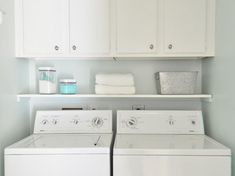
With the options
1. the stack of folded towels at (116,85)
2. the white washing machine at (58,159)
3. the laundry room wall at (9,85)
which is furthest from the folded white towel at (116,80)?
the laundry room wall at (9,85)

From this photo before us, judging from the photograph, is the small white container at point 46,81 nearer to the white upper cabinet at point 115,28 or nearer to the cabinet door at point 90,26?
the white upper cabinet at point 115,28

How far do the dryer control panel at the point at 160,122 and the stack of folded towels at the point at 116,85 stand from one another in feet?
0.62

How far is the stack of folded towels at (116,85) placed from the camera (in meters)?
1.89

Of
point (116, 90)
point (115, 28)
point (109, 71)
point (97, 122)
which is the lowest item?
point (97, 122)

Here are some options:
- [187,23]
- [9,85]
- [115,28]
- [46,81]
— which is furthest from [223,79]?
[9,85]

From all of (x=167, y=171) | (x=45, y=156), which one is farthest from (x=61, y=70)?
(x=167, y=171)

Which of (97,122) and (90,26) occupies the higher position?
(90,26)

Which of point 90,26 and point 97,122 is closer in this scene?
point 90,26

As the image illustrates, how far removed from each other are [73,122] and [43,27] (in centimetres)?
79

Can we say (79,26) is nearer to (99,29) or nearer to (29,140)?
(99,29)

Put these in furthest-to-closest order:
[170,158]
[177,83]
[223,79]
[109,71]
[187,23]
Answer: [109,71] < [177,83] < [187,23] < [223,79] < [170,158]

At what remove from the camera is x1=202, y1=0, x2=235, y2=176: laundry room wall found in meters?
1.48

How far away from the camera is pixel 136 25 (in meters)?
1.78

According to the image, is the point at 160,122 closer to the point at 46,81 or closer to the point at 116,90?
the point at 116,90
